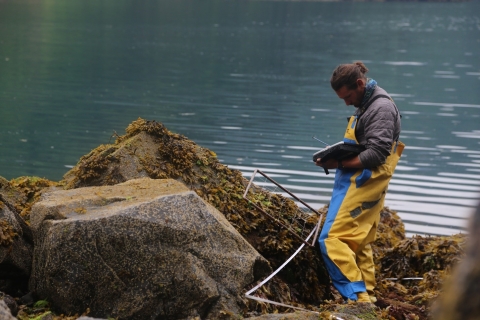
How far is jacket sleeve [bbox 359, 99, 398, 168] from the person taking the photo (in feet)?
21.7

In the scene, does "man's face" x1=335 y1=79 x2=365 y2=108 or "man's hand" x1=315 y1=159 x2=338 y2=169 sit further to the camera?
"man's hand" x1=315 y1=159 x2=338 y2=169

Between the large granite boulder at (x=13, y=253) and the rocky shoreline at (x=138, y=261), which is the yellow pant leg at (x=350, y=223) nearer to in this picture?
the rocky shoreline at (x=138, y=261)

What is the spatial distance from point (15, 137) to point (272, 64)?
2490 centimetres

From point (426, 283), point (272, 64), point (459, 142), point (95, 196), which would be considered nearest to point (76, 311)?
point (95, 196)

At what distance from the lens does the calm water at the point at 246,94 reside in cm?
1847

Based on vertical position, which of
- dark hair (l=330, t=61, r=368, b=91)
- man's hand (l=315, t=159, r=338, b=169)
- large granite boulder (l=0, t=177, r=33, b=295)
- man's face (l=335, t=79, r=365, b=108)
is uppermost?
dark hair (l=330, t=61, r=368, b=91)

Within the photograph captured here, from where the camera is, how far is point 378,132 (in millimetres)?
6641

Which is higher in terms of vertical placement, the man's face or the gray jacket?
the man's face

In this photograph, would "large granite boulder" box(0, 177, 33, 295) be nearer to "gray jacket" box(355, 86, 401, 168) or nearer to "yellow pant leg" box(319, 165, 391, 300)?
"yellow pant leg" box(319, 165, 391, 300)

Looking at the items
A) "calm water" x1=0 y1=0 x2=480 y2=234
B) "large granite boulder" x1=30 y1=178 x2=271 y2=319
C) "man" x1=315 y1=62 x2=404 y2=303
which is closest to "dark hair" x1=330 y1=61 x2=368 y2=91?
"man" x1=315 y1=62 x2=404 y2=303

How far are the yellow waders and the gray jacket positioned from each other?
16 centimetres

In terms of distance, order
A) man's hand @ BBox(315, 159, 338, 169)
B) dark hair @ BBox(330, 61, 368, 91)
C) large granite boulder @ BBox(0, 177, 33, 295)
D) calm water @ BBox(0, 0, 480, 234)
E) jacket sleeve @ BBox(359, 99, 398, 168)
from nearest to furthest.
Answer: large granite boulder @ BBox(0, 177, 33, 295)
jacket sleeve @ BBox(359, 99, 398, 168)
dark hair @ BBox(330, 61, 368, 91)
man's hand @ BBox(315, 159, 338, 169)
calm water @ BBox(0, 0, 480, 234)

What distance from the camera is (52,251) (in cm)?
517

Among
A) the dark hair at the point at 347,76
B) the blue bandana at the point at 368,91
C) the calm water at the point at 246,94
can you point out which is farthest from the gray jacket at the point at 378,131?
the calm water at the point at 246,94
